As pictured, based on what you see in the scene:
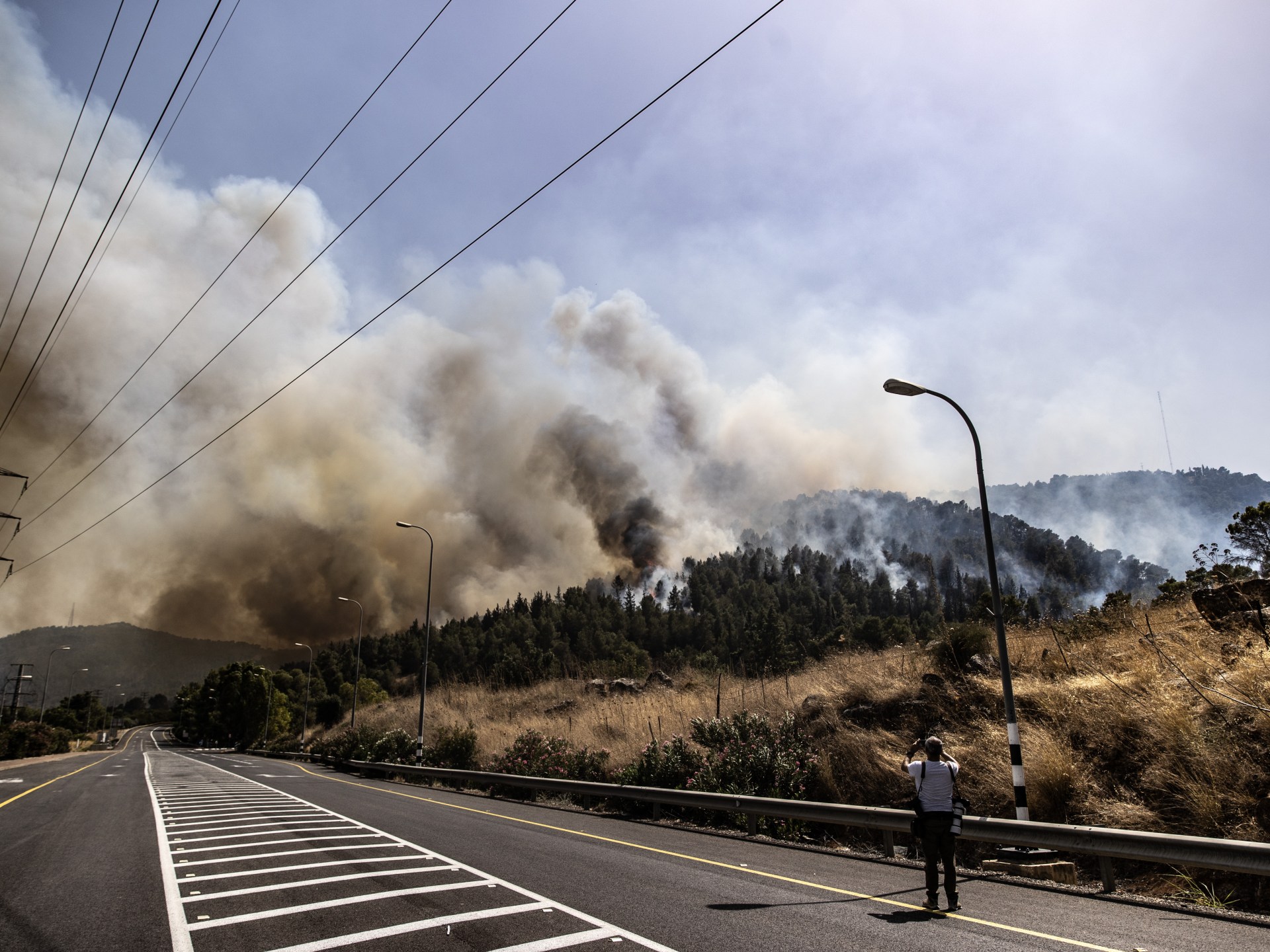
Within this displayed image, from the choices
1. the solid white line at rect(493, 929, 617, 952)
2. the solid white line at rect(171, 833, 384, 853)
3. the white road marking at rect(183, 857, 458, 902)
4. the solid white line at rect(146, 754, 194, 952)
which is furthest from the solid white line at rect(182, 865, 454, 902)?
the solid white line at rect(493, 929, 617, 952)

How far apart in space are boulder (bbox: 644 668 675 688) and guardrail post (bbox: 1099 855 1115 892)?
90.1 feet

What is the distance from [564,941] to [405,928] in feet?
4.69

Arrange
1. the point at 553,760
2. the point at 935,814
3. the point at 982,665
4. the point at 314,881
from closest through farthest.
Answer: the point at 935,814 → the point at 314,881 → the point at 982,665 → the point at 553,760

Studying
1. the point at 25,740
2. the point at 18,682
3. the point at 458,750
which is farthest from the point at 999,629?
the point at 18,682

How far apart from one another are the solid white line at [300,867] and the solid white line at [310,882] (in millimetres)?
321

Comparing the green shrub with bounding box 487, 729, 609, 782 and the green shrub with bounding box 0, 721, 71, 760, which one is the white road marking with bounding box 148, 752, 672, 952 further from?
the green shrub with bounding box 0, 721, 71, 760

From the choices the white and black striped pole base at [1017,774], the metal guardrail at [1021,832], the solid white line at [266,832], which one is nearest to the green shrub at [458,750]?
the metal guardrail at [1021,832]

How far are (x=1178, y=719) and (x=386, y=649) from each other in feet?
477

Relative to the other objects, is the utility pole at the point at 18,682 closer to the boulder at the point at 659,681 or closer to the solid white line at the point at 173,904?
the boulder at the point at 659,681

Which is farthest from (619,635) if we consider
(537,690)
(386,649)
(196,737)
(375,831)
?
(375,831)

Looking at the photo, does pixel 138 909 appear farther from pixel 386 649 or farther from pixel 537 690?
pixel 386 649

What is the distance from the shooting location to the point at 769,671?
25891 mm

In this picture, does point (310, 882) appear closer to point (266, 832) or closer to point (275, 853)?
point (275, 853)

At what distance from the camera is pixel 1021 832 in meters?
9.53
